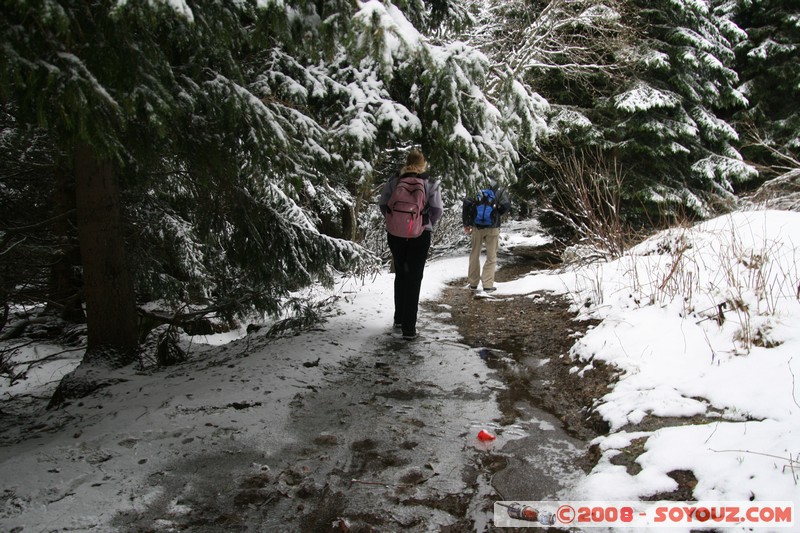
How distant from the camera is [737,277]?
4055 mm

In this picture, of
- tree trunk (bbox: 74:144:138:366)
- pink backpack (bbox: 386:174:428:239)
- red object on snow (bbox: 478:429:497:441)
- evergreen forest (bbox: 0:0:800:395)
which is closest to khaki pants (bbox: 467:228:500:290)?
evergreen forest (bbox: 0:0:800:395)

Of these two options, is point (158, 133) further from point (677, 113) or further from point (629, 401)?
point (677, 113)

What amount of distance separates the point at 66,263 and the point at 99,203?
2.70m

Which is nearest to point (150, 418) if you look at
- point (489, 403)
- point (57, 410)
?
point (57, 410)

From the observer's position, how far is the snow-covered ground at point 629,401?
7.88ft

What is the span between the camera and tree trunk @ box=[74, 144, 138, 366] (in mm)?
4148

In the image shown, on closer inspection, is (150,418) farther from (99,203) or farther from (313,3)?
(313,3)

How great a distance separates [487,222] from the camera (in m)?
8.29

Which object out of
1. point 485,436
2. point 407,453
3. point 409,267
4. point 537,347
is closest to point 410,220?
point 409,267

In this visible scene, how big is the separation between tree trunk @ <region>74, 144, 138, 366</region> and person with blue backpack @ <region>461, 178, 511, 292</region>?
5.47 metres

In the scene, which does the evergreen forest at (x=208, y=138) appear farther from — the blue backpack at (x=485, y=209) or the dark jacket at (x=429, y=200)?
the blue backpack at (x=485, y=209)

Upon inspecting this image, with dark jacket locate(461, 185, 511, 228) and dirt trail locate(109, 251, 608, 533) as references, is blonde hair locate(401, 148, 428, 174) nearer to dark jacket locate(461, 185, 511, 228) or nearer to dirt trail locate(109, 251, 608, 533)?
dirt trail locate(109, 251, 608, 533)

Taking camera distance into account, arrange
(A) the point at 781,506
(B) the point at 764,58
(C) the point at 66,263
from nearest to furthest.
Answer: (A) the point at 781,506 → (C) the point at 66,263 → (B) the point at 764,58

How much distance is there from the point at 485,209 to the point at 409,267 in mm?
3196
